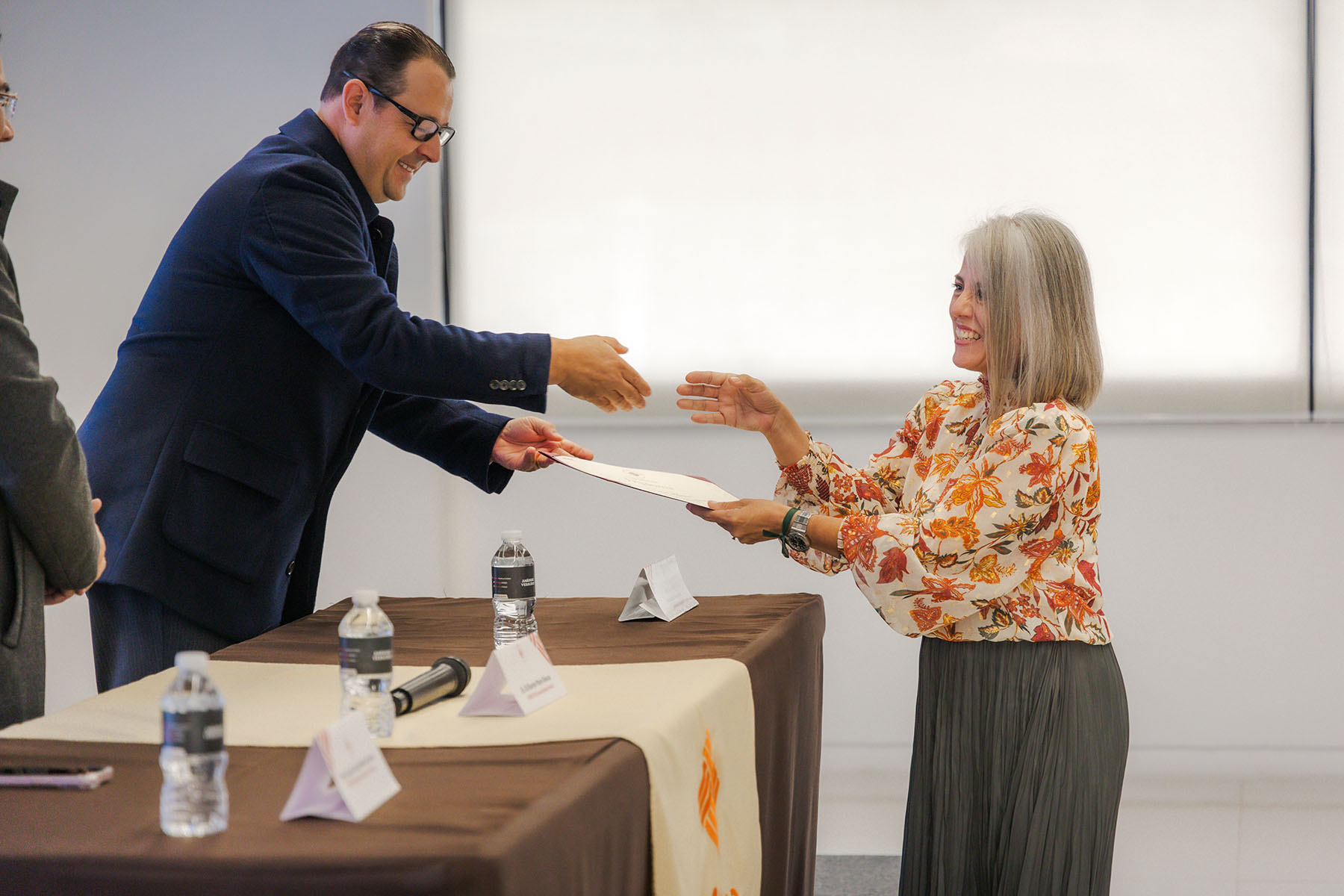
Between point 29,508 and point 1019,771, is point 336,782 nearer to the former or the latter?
point 29,508

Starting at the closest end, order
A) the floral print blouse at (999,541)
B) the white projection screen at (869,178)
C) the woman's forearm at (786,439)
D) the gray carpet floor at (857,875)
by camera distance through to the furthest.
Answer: the floral print blouse at (999,541)
the woman's forearm at (786,439)
the gray carpet floor at (857,875)
the white projection screen at (869,178)

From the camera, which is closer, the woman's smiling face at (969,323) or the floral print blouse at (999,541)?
the floral print blouse at (999,541)

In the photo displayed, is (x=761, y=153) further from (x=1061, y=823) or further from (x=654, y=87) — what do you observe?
(x=1061, y=823)

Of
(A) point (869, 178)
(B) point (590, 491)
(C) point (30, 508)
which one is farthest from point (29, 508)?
(A) point (869, 178)

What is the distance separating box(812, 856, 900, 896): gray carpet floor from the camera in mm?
2809

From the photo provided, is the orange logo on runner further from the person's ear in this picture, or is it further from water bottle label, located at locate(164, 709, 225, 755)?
the person's ear

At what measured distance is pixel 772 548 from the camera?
3844mm

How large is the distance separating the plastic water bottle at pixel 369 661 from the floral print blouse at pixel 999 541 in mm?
774

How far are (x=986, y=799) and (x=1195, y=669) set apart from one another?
235 cm

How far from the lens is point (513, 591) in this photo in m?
1.90

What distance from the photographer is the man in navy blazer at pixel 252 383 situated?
5.65ft

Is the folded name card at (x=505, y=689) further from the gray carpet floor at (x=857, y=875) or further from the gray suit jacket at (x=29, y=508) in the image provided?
the gray carpet floor at (x=857, y=875)

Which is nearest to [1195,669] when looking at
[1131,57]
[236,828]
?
[1131,57]

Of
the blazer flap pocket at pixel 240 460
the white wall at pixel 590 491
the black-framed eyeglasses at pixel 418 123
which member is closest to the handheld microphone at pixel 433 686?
the blazer flap pocket at pixel 240 460
